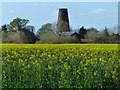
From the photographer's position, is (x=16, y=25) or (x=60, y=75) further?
(x=16, y=25)

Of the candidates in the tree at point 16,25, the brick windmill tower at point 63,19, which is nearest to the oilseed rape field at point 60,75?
the tree at point 16,25

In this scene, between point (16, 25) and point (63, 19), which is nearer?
point (16, 25)

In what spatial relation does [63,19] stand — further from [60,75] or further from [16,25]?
[60,75]

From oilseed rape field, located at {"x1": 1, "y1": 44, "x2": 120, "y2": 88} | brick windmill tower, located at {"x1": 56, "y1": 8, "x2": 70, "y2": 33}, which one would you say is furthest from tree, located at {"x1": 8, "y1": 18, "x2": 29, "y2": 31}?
oilseed rape field, located at {"x1": 1, "y1": 44, "x2": 120, "y2": 88}

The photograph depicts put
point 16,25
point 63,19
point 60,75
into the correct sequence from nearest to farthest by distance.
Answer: point 60,75 → point 16,25 → point 63,19

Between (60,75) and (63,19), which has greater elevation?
(63,19)

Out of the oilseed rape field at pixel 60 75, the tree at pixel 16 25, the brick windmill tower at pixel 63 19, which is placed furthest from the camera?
the brick windmill tower at pixel 63 19

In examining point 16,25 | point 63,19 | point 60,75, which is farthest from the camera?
point 63,19

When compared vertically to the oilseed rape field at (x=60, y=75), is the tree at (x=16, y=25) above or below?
above

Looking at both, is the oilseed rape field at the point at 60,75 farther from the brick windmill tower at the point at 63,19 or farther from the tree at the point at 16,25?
the brick windmill tower at the point at 63,19

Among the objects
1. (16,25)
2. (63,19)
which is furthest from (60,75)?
(63,19)

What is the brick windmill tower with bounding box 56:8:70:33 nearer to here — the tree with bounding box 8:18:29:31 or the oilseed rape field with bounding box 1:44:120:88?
the tree with bounding box 8:18:29:31

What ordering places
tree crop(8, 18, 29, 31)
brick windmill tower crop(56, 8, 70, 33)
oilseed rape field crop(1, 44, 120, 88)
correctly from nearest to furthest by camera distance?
oilseed rape field crop(1, 44, 120, 88), tree crop(8, 18, 29, 31), brick windmill tower crop(56, 8, 70, 33)

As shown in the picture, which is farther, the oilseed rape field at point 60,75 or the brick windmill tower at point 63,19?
the brick windmill tower at point 63,19
